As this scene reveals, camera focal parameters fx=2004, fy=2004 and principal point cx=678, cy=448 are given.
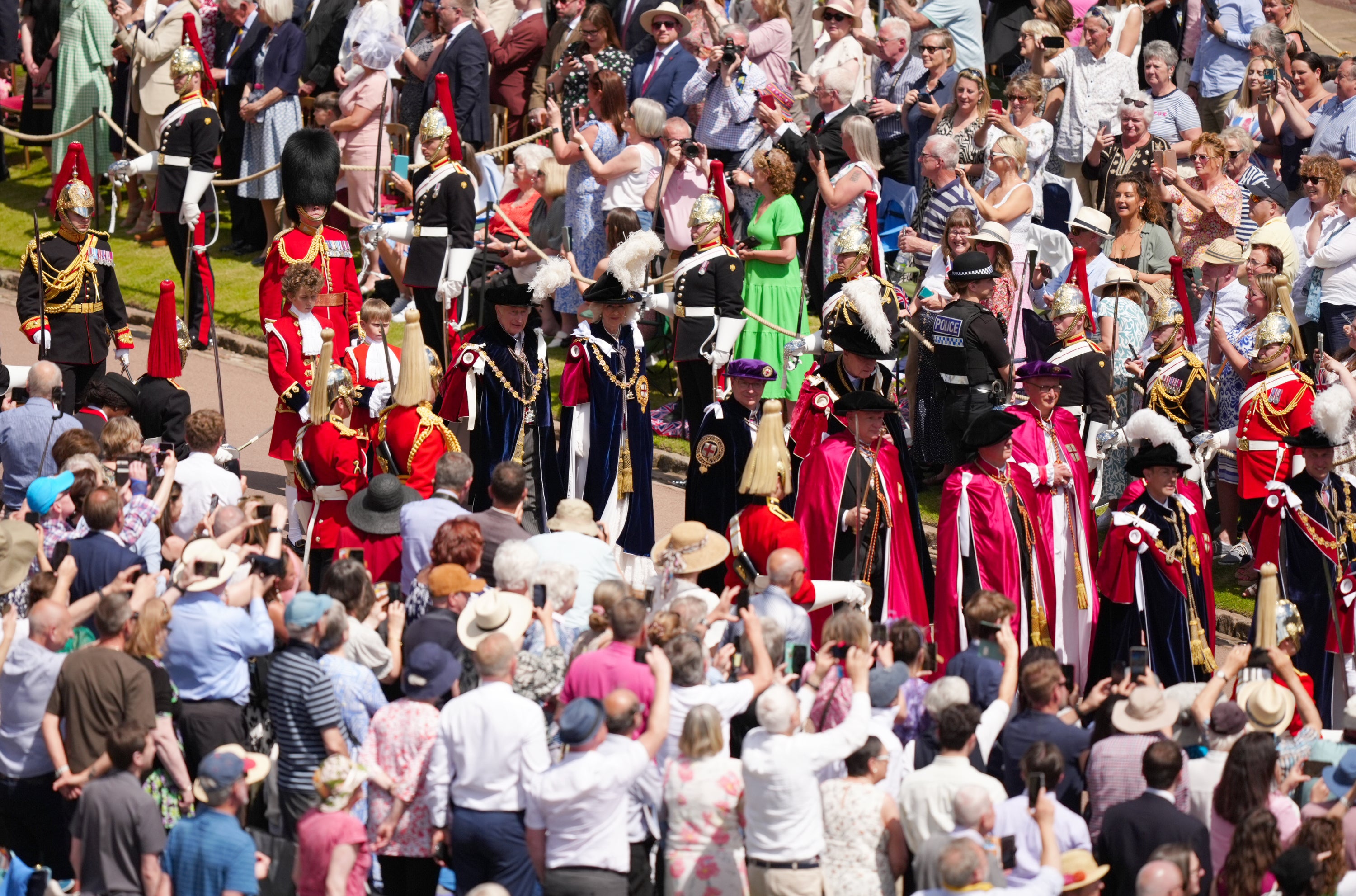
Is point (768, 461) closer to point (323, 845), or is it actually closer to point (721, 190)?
point (323, 845)

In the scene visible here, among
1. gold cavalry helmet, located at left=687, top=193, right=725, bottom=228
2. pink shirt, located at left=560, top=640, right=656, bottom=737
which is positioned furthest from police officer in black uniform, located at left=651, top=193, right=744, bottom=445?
pink shirt, located at left=560, top=640, right=656, bottom=737

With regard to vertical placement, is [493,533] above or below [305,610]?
below

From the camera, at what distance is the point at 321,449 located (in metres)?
10.6

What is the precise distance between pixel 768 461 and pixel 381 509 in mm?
1986

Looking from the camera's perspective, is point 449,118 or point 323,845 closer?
point 323,845

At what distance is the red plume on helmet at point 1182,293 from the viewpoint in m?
11.3

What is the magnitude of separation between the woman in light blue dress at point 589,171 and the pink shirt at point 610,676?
6.36 m

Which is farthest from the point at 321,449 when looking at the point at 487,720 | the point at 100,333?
the point at 487,720

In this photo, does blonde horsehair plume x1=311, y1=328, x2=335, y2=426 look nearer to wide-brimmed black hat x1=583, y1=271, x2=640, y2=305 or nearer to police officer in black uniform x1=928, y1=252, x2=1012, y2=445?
wide-brimmed black hat x1=583, y1=271, x2=640, y2=305

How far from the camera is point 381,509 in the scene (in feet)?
32.2

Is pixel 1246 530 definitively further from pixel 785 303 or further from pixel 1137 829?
pixel 1137 829

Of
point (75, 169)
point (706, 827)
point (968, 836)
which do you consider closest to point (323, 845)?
point (706, 827)

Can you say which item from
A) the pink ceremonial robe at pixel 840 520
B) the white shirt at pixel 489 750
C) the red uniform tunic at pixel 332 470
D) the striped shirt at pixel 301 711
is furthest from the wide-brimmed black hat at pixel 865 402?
the striped shirt at pixel 301 711

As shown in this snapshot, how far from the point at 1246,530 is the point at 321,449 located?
537 centimetres
